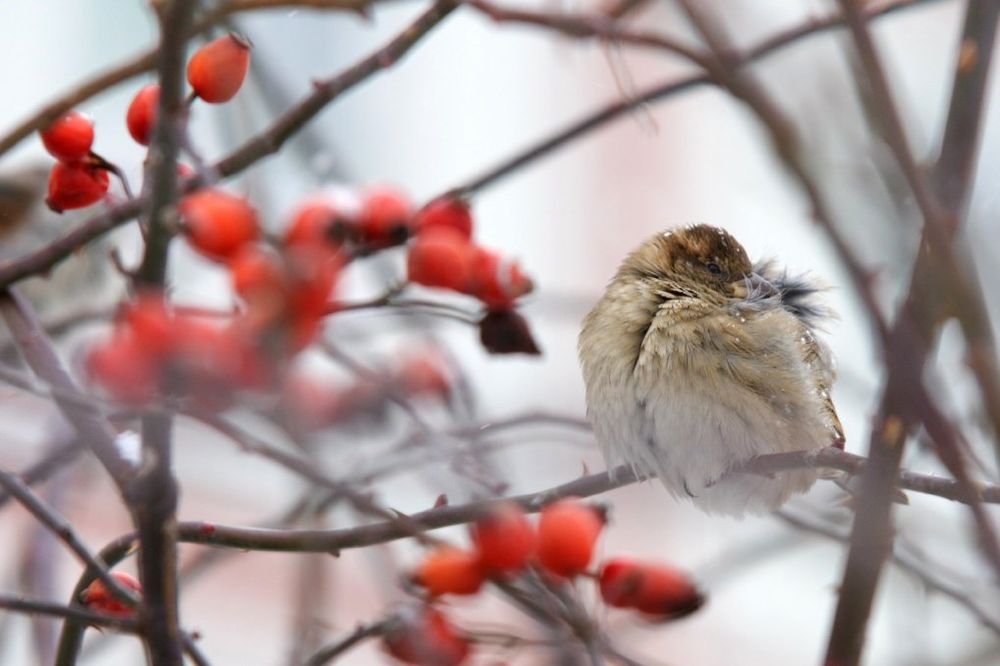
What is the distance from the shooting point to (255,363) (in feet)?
2.43

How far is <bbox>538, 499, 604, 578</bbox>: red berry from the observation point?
976 mm

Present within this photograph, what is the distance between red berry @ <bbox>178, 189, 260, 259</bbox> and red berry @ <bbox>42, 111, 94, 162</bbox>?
1.19ft

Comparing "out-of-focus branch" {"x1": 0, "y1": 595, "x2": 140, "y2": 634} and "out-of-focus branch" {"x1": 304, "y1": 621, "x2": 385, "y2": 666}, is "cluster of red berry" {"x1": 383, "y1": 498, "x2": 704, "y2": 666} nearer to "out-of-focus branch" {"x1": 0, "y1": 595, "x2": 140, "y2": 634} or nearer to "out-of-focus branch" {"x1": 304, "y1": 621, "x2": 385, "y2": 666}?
"out-of-focus branch" {"x1": 304, "y1": 621, "x2": 385, "y2": 666}

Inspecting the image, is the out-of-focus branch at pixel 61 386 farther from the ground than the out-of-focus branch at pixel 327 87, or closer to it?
closer to it

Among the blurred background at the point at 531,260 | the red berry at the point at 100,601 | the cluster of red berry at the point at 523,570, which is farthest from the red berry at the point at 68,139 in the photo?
the cluster of red berry at the point at 523,570

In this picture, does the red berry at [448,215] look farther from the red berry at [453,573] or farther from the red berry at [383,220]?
the red berry at [453,573]

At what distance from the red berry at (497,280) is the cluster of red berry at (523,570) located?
0.25 m

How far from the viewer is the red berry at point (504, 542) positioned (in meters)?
0.94

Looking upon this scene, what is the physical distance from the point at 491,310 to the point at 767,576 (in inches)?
202

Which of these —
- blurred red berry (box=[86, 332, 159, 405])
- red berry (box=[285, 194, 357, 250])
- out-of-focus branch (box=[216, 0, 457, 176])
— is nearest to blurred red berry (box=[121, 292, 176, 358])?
blurred red berry (box=[86, 332, 159, 405])

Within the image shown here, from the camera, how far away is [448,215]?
1.21 m

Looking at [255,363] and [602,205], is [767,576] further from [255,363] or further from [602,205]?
[255,363]

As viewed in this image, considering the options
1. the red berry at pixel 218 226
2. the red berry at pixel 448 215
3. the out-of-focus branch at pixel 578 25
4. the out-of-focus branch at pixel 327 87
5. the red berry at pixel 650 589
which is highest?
the out-of-focus branch at pixel 578 25

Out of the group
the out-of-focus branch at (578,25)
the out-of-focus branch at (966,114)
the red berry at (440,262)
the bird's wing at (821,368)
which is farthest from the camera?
the bird's wing at (821,368)
